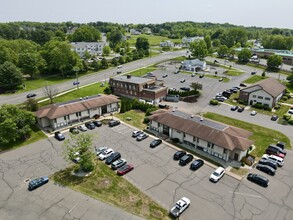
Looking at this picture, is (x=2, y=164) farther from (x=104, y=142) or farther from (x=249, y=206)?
(x=249, y=206)

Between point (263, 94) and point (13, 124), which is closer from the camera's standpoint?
point (13, 124)

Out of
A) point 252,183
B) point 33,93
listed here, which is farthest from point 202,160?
point 33,93

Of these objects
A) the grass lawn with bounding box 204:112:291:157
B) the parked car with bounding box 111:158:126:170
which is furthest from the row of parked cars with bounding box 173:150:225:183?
the grass lawn with bounding box 204:112:291:157

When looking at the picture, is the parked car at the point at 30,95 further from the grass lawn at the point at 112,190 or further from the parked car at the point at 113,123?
the grass lawn at the point at 112,190

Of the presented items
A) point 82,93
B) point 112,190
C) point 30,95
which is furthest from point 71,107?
point 112,190

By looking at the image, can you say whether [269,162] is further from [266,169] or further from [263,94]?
[263,94]

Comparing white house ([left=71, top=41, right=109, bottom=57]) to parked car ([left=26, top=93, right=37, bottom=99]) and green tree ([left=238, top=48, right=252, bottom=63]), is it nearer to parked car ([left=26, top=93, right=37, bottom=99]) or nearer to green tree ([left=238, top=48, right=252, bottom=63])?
parked car ([left=26, top=93, right=37, bottom=99])

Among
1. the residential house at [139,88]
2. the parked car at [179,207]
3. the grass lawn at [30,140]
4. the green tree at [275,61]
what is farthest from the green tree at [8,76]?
the green tree at [275,61]
